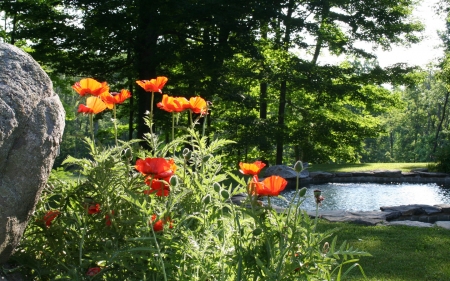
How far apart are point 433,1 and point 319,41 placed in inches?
260

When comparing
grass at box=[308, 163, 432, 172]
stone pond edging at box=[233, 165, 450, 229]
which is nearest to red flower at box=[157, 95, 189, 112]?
stone pond edging at box=[233, 165, 450, 229]

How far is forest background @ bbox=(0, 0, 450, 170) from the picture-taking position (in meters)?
13.2

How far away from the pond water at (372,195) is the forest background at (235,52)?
2631 mm

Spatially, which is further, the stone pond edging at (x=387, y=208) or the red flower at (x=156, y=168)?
the stone pond edging at (x=387, y=208)

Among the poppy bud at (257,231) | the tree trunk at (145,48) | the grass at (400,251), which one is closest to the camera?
the poppy bud at (257,231)

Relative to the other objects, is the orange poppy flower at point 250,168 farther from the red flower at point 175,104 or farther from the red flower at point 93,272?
the red flower at point 93,272

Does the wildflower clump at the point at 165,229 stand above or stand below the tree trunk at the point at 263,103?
below

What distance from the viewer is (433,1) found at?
19422 mm

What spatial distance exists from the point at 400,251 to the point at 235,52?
9.82m

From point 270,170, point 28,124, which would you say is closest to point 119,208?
point 28,124

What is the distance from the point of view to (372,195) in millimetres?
10688

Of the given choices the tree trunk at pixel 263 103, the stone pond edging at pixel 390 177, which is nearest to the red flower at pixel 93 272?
the stone pond edging at pixel 390 177

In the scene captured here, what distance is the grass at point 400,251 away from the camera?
381cm

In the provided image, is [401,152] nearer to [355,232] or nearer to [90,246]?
[355,232]
